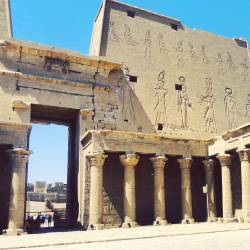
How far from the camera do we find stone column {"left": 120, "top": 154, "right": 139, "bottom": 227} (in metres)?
15.8

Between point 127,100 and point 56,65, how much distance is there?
423 cm

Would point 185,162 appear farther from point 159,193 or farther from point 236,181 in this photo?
point 236,181

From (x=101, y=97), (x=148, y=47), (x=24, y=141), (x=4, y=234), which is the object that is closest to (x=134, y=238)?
(x=4, y=234)

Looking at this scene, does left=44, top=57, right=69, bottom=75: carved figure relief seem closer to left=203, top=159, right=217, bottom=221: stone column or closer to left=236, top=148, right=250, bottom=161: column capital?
left=203, top=159, right=217, bottom=221: stone column

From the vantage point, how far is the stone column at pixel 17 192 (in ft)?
44.3

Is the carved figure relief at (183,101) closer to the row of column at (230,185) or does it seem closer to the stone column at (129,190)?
the row of column at (230,185)

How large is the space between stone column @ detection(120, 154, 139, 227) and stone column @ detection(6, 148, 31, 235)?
4.45m

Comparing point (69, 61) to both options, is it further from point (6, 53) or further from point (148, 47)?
point (148, 47)

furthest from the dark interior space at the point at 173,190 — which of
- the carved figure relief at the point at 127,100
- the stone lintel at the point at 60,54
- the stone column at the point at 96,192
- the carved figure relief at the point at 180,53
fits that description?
the carved figure relief at the point at 180,53

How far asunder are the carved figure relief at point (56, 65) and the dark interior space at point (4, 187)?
4652mm

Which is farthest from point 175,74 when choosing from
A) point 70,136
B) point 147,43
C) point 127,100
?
point 70,136

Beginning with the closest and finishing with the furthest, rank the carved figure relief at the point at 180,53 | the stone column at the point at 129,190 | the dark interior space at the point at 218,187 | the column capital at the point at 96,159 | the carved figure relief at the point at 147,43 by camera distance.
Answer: the column capital at the point at 96,159, the stone column at the point at 129,190, the dark interior space at the point at 218,187, the carved figure relief at the point at 147,43, the carved figure relief at the point at 180,53

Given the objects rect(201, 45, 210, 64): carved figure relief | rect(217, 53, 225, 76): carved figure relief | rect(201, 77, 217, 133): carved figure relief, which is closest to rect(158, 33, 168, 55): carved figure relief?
rect(201, 45, 210, 64): carved figure relief

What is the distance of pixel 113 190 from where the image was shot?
1744cm
